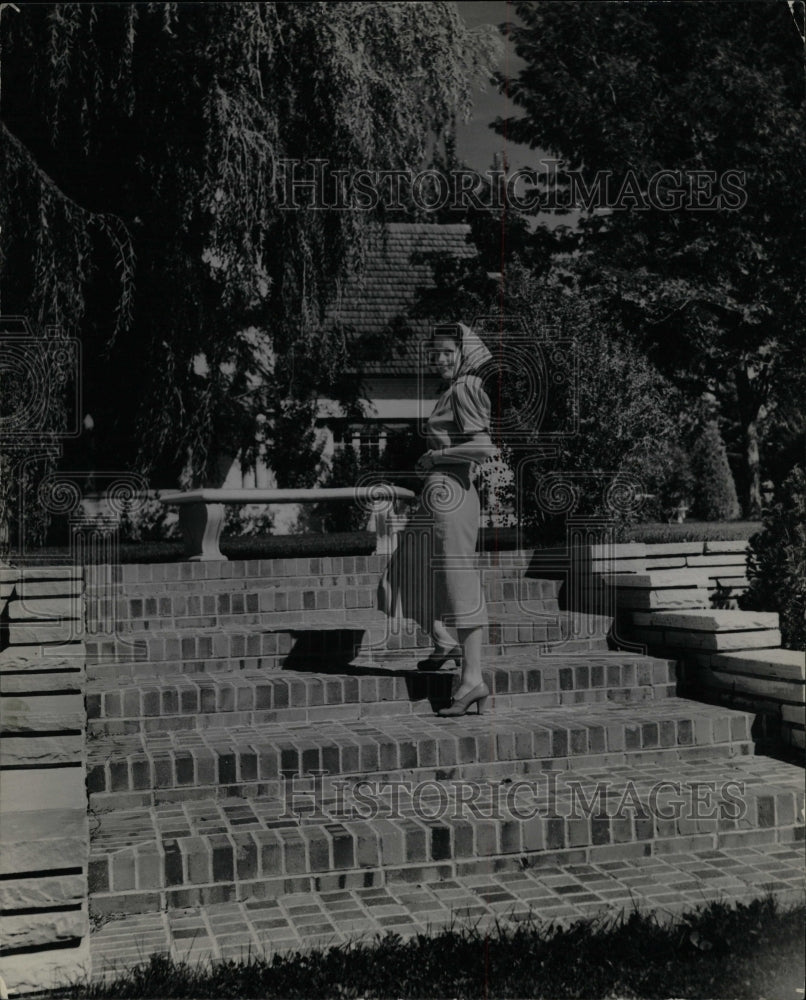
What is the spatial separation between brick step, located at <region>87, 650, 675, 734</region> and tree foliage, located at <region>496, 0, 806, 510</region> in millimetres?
9230

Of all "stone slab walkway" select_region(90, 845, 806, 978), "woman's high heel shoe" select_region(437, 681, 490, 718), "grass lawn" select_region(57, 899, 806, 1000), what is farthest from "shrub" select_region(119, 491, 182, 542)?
"grass lawn" select_region(57, 899, 806, 1000)

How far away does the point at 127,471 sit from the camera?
524 inches

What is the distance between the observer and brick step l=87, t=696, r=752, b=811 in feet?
17.3

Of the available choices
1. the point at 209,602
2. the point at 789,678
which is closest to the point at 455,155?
the point at 209,602

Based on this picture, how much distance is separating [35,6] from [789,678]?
8680 millimetres

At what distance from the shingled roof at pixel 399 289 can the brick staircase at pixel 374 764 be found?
9.59 metres

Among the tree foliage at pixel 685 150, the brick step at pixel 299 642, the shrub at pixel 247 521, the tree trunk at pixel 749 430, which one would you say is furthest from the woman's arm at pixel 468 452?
the tree trunk at pixel 749 430

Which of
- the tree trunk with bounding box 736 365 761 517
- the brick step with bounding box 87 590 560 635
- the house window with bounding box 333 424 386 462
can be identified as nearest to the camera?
the brick step with bounding box 87 590 560 635

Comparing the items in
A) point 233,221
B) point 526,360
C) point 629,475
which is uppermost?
point 233,221

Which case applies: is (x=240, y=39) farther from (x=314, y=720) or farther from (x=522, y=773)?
(x=522, y=773)

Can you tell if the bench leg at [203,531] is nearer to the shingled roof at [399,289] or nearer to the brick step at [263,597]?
the brick step at [263,597]

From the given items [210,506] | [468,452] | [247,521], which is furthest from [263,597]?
[247,521]

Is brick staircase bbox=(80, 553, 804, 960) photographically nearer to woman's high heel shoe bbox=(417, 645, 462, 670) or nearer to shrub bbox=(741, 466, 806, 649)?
woman's high heel shoe bbox=(417, 645, 462, 670)

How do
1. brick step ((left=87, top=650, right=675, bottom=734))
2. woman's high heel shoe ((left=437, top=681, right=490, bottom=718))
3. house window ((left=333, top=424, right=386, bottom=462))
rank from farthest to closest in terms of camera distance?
1. house window ((left=333, top=424, right=386, bottom=462))
2. woman's high heel shoe ((left=437, top=681, right=490, bottom=718))
3. brick step ((left=87, top=650, right=675, bottom=734))
